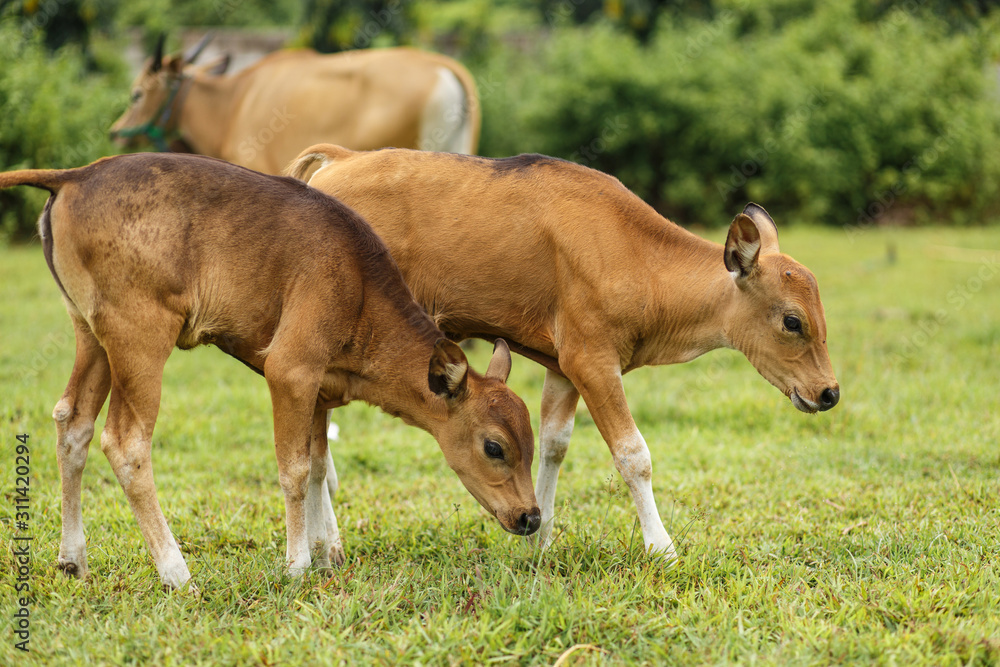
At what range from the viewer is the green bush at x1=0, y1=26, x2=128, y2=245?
13.4m

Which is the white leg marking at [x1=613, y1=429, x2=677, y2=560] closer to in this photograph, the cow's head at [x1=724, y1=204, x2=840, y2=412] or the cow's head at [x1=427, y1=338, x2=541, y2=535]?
the cow's head at [x1=427, y1=338, x2=541, y2=535]

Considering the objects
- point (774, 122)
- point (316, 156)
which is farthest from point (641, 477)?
point (774, 122)

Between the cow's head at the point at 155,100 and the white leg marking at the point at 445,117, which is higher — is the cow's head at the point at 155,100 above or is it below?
below

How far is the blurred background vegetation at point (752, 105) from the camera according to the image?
19.0 metres

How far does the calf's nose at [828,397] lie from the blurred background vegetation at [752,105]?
14.8 meters

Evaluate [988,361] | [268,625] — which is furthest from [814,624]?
[988,361]

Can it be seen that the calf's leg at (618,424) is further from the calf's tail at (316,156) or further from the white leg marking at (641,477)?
the calf's tail at (316,156)

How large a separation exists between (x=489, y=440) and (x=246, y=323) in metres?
1.24

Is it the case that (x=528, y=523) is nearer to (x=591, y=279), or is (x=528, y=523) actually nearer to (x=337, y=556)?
(x=337, y=556)

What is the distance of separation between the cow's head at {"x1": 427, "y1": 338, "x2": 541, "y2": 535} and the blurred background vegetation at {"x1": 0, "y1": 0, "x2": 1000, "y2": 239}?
50.3ft

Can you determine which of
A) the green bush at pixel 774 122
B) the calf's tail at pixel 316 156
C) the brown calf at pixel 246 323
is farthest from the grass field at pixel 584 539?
the green bush at pixel 774 122

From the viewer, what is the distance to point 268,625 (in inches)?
155

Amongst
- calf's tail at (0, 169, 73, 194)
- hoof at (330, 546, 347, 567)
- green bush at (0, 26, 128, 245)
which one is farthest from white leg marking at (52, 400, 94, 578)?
green bush at (0, 26, 128, 245)

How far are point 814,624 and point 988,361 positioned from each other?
6071mm
